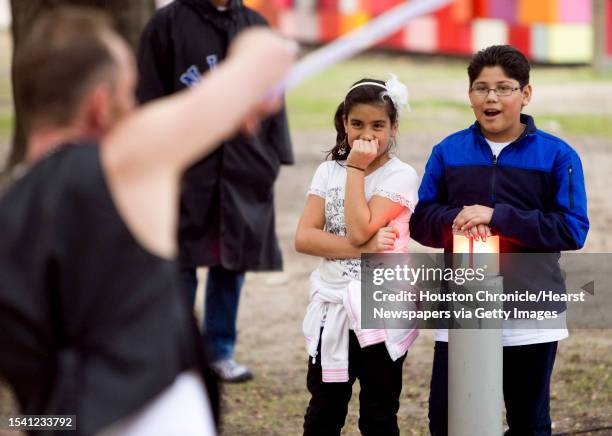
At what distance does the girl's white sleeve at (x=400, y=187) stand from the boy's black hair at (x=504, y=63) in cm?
39

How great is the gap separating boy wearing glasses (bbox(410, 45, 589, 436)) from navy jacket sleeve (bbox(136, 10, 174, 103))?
161cm

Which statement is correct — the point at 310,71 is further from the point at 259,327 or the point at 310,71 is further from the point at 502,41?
the point at 502,41

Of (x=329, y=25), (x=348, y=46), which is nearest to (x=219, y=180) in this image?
(x=348, y=46)

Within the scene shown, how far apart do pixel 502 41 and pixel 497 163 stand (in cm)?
1349

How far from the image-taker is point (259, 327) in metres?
6.80

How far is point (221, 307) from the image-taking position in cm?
570

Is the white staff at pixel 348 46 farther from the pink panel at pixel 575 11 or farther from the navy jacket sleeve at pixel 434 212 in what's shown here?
the pink panel at pixel 575 11

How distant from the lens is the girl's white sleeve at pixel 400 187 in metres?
4.14

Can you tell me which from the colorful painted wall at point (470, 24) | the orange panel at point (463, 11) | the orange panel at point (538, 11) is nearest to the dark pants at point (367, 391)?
the colorful painted wall at point (470, 24)

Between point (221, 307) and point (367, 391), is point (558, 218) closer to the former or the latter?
point (367, 391)

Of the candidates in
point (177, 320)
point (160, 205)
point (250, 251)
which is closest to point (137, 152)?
point (160, 205)

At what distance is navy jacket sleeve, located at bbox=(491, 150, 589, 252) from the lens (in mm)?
3945

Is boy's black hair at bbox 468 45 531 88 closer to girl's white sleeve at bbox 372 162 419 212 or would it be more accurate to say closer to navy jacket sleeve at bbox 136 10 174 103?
girl's white sleeve at bbox 372 162 419 212

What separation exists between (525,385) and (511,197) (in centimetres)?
65
